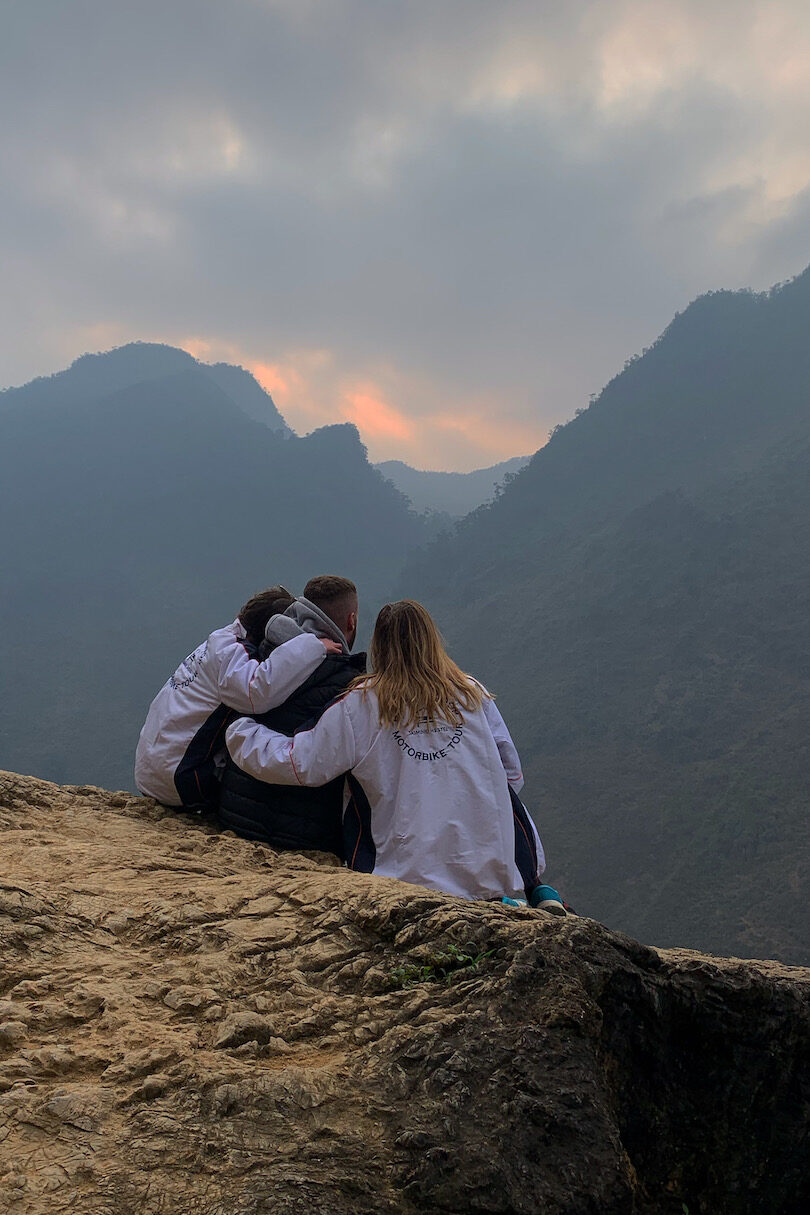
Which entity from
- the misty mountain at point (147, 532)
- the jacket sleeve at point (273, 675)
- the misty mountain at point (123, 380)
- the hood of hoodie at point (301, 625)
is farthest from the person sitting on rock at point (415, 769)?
the misty mountain at point (123, 380)

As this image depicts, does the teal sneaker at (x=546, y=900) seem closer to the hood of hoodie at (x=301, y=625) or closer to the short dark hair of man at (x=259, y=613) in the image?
the hood of hoodie at (x=301, y=625)

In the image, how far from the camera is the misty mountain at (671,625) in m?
39.0

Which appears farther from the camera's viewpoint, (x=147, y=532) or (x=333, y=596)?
(x=147, y=532)

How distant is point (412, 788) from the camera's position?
2.92 m

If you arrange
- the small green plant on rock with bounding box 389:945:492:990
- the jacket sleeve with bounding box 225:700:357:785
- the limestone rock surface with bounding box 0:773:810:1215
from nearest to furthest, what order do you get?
the limestone rock surface with bounding box 0:773:810:1215
the small green plant on rock with bounding box 389:945:492:990
the jacket sleeve with bounding box 225:700:357:785

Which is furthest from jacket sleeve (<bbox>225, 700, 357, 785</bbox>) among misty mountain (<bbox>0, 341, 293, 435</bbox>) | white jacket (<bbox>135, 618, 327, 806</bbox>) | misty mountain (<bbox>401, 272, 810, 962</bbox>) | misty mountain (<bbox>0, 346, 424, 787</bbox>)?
misty mountain (<bbox>0, 341, 293, 435</bbox>)

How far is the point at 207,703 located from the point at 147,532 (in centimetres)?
10357

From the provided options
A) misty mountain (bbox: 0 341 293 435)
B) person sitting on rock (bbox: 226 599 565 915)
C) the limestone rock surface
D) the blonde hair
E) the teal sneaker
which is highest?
misty mountain (bbox: 0 341 293 435)

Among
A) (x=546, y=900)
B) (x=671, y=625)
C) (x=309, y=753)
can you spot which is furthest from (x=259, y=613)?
(x=671, y=625)

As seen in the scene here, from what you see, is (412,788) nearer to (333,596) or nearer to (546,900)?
(546,900)

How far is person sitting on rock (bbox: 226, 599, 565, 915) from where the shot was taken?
2.83 metres

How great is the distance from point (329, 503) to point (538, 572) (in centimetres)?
3691

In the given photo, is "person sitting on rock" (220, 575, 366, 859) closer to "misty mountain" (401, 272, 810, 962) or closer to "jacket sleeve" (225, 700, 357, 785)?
"jacket sleeve" (225, 700, 357, 785)

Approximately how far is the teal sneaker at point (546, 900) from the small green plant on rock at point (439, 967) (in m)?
1.04
